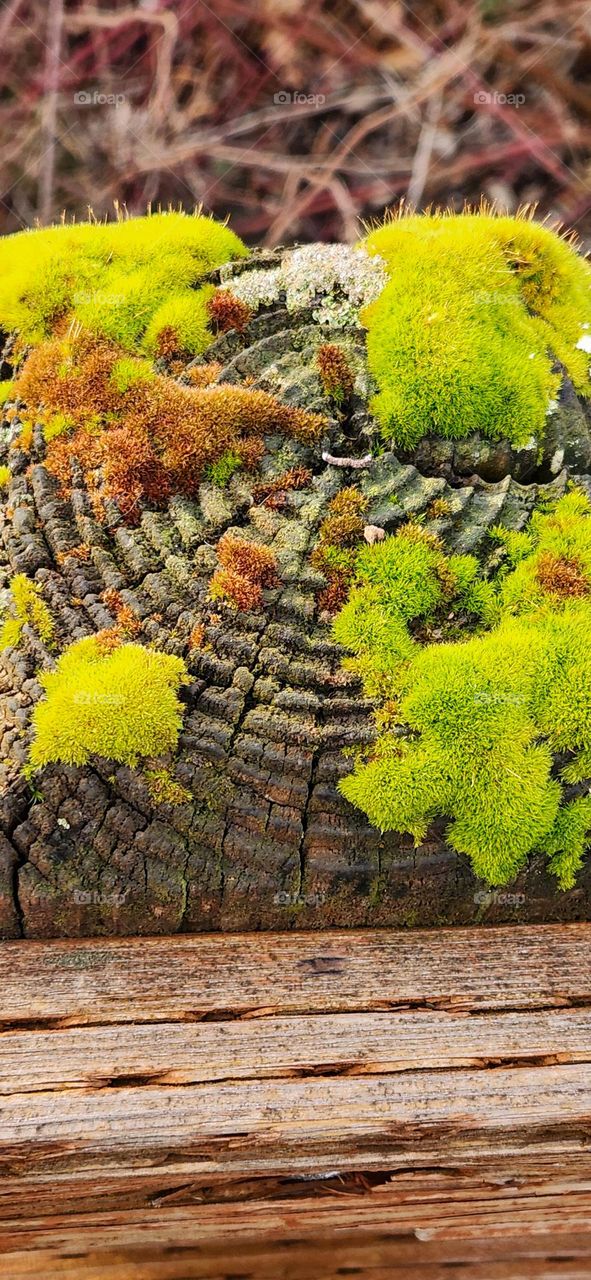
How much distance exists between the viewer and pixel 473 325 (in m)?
3.71

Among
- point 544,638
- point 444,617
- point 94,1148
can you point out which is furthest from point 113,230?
point 94,1148

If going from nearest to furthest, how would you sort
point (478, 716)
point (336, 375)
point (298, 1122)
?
point (298, 1122), point (478, 716), point (336, 375)

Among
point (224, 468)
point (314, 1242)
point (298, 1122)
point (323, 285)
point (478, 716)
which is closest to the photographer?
point (298, 1122)

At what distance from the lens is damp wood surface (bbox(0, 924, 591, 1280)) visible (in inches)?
94.4

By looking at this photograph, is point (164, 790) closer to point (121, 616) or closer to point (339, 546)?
point (121, 616)

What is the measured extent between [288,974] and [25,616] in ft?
4.89

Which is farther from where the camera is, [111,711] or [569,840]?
[569,840]

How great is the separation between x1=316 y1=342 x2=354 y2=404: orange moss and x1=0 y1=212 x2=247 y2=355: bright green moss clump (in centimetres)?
54

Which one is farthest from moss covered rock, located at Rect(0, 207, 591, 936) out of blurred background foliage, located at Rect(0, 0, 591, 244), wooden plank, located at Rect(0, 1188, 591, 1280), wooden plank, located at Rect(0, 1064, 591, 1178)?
blurred background foliage, located at Rect(0, 0, 591, 244)

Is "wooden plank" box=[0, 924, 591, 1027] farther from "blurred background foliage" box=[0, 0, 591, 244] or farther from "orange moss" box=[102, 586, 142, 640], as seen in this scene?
"blurred background foliage" box=[0, 0, 591, 244]

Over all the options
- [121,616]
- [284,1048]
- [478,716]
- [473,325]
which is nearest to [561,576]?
[478,716]

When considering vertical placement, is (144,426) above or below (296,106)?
below

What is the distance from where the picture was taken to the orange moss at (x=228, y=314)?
3846mm

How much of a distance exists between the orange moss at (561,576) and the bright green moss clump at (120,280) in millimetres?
1676
